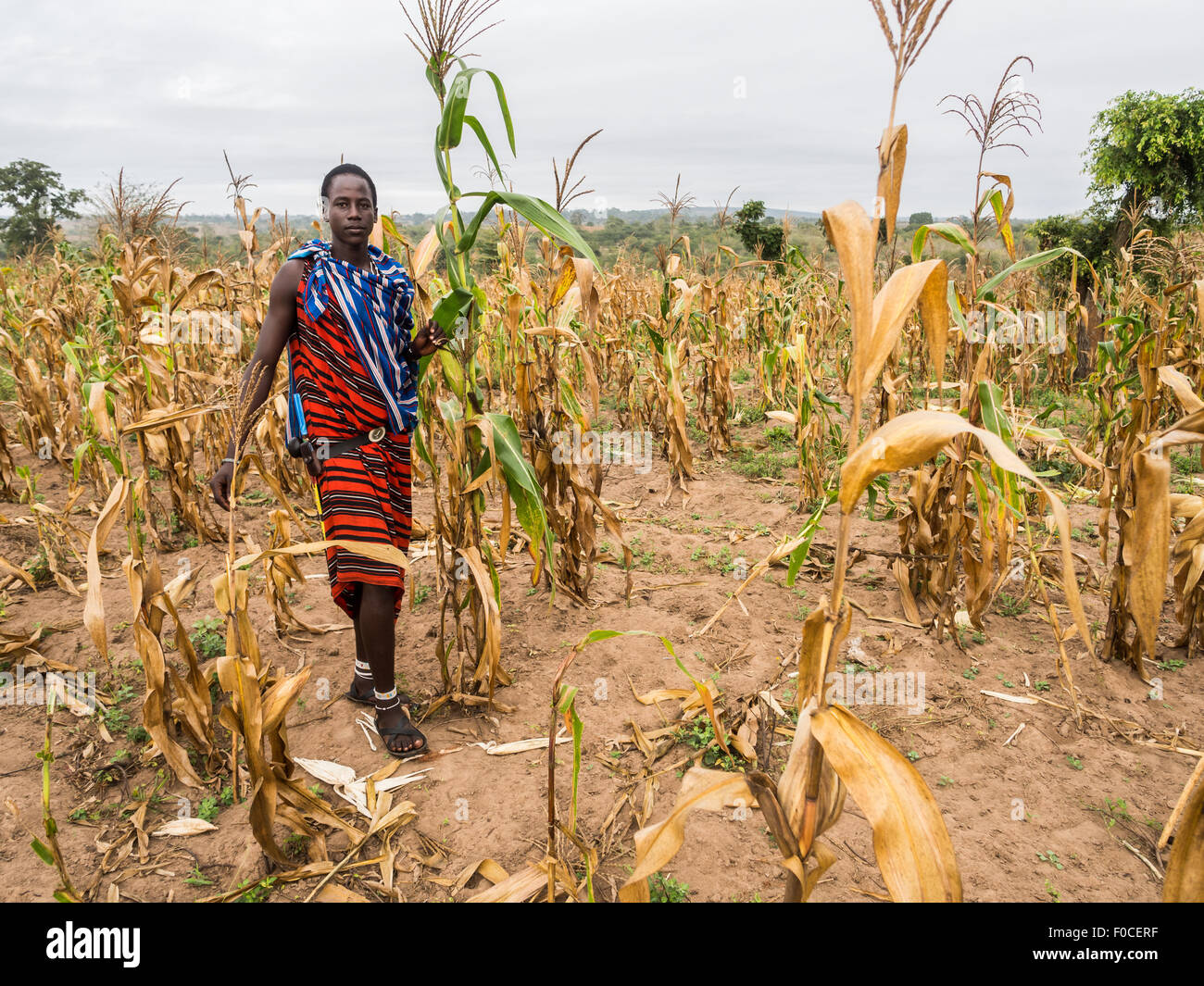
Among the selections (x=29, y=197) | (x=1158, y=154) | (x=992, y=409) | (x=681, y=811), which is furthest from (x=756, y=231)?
(x=29, y=197)

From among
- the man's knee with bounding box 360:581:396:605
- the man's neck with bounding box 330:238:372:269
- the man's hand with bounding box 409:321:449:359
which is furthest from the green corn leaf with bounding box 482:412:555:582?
the man's neck with bounding box 330:238:372:269

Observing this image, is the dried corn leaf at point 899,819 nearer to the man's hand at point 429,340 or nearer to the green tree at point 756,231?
the man's hand at point 429,340

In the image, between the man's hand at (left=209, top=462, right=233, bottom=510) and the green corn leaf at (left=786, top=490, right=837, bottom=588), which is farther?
the man's hand at (left=209, top=462, right=233, bottom=510)

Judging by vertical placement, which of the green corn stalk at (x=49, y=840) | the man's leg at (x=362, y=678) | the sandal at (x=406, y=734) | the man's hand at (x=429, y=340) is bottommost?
the sandal at (x=406, y=734)

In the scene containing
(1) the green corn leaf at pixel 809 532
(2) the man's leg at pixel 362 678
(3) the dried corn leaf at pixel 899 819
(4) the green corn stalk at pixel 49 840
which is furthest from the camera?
(2) the man's leg at pixel 362 678

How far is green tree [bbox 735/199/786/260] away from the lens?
15.6 metres

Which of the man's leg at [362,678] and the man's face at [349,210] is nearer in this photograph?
the man's face at [349,210]

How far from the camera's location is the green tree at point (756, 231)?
15648 mm

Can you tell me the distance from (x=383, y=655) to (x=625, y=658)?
3.85ft

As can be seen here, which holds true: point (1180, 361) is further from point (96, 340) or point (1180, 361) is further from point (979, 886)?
point (96, 340)

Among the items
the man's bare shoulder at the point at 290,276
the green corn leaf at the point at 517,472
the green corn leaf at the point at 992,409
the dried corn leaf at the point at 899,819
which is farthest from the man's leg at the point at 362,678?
the green corn leaf at the point at 992,409

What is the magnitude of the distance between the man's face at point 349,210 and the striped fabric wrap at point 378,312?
9cm

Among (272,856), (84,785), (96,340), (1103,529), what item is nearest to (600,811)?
(272,856)

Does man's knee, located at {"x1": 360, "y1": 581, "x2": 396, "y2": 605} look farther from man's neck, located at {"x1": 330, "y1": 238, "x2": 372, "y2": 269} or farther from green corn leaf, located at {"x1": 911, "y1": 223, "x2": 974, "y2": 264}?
green corn leaf, located at {"x1": 911, "y1": 223, "x2": 974, "y2": 264}
